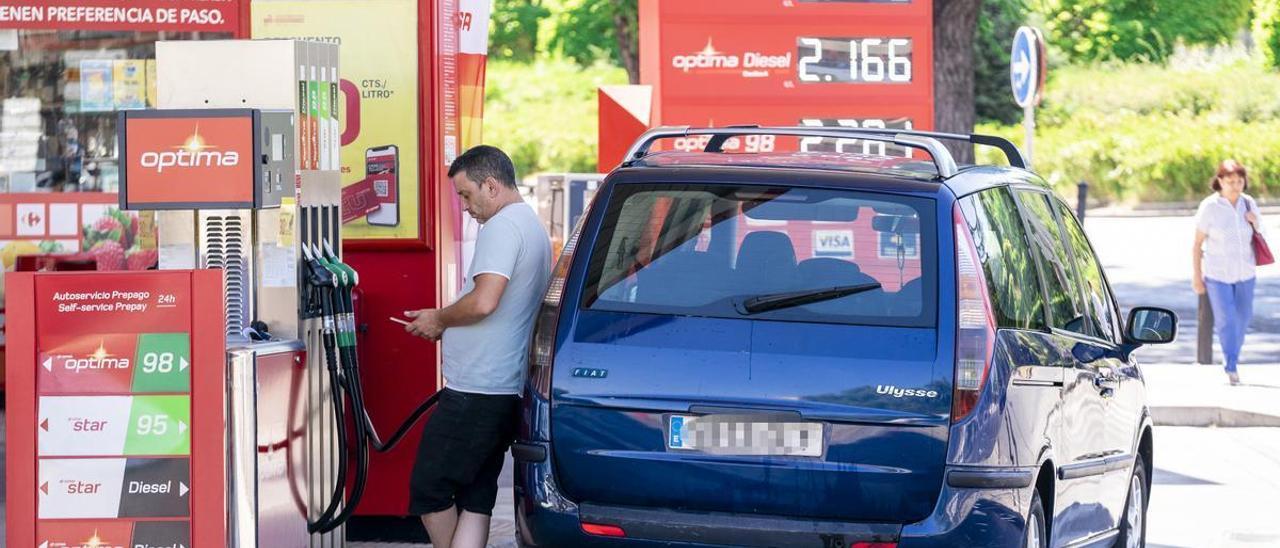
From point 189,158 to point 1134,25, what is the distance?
17.1m

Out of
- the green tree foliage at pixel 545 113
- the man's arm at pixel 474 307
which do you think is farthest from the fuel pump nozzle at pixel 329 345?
the green tree foliage at pixel 545 113

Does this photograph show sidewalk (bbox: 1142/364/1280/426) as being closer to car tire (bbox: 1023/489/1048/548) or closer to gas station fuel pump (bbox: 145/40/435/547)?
car tire (bbox: 1023/489/1048/548)

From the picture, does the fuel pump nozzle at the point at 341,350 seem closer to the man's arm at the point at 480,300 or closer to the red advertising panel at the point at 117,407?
the man's arm at the point at 480,300

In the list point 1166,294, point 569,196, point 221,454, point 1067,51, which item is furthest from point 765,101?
point 1166,294

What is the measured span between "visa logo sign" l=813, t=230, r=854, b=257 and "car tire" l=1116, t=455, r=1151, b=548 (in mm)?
2242

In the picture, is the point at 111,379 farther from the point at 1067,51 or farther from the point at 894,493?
the point at 1067,51

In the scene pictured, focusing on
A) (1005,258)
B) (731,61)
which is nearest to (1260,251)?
(731,61)

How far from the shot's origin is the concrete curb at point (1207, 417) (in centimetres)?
1339

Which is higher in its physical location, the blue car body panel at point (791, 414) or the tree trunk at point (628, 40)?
the tree trunk at point (628, 40)

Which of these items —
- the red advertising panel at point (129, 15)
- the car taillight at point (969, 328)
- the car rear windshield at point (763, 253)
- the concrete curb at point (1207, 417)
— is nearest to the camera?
the car taillight at point (969, 328)

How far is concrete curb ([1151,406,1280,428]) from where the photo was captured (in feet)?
43.9

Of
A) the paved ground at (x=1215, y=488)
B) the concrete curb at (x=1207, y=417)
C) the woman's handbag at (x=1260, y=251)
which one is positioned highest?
the woman's handbag at (x=1260, y=251)

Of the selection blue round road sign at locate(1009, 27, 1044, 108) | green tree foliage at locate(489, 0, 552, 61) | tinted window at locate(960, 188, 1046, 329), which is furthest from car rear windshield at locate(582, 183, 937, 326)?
green tree foliage at locate(489, 0, 552, 61)

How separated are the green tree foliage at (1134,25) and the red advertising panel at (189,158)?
54.3 ft
